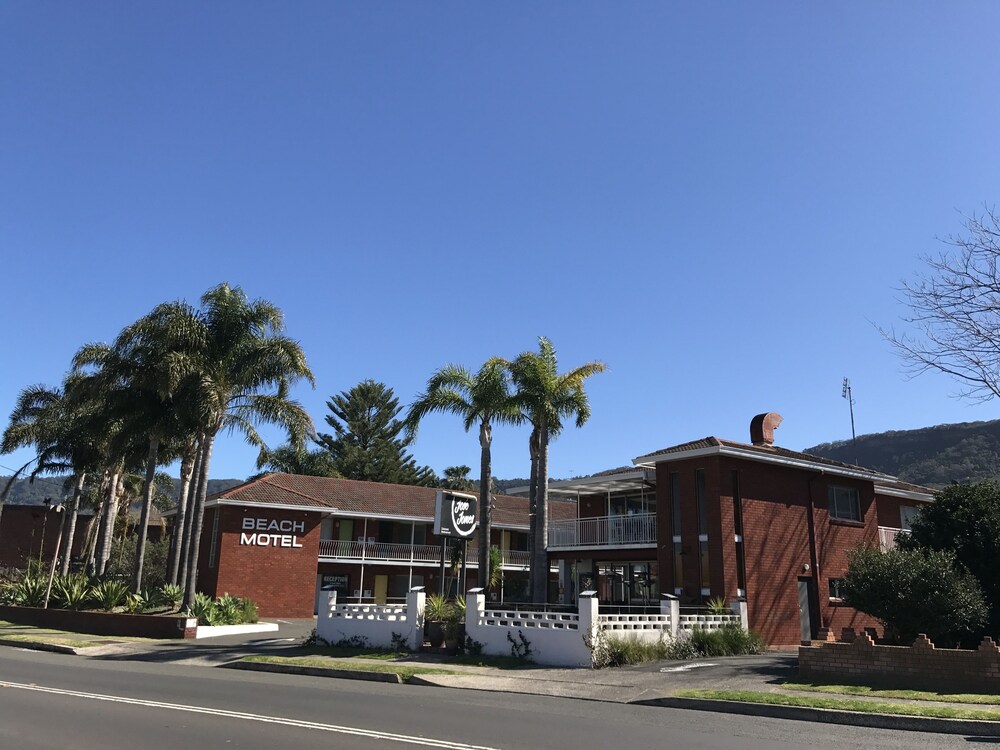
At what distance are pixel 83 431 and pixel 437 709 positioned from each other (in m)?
27.7

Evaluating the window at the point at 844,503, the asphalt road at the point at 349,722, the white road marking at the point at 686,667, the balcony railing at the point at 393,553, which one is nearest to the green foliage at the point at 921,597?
the white road marking at the point at 686,667

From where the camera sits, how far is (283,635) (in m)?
25.8

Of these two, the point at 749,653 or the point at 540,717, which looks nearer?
the point at 540,717

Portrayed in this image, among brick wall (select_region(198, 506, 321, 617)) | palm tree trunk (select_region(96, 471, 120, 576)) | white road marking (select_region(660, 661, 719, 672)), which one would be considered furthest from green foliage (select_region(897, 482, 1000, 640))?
palm tree trunk (select_region(96, 471, 120, 576))

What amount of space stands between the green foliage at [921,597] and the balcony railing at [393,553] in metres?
25.3

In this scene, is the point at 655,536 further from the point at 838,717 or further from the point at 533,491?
the point at 838,717

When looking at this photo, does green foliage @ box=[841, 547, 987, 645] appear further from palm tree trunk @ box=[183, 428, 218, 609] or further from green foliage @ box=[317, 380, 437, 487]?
green foliage @ box=[317, 380, 437, 487]

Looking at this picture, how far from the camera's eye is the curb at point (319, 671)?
16578 millimetres

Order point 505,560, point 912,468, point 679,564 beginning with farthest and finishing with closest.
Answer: point 912,468 < point 505,560 < point 679,564

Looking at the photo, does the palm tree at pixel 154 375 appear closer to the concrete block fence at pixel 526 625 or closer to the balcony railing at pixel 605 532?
the concrete block fence at pixel 526 625

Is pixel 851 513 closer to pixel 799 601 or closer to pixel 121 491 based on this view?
pixel 799 601

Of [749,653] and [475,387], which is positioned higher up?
[475,387]

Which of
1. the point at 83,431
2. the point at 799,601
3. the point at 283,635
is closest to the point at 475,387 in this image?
the point at 283,635

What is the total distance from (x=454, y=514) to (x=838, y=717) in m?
13.1
